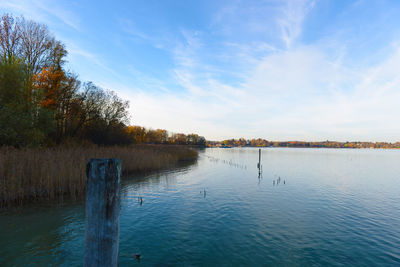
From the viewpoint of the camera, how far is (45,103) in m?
21.4

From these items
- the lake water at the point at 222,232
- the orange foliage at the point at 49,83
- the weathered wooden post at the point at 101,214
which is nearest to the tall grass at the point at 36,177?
the lake water at the point at 222,232

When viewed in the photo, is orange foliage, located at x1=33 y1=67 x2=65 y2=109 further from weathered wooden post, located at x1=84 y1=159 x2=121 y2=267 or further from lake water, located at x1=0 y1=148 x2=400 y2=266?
weathered wooden post, located at x1=84 y1=159 x2=121 y2=267

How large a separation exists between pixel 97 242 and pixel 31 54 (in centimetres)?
2898

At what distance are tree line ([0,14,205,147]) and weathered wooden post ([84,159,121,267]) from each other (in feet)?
50.6

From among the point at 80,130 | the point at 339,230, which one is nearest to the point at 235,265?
the point at 339,230

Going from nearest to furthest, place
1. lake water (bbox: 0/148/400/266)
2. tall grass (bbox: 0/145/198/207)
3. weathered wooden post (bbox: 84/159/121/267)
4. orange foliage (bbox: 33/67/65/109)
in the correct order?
weathered wooden post (bbox: 84/159/121/267)
lake water (bbox: 0/148/400/266)
tall grass (bbox: 0/145/198/207)
orange foliage (bbox: 33/67/65/109)

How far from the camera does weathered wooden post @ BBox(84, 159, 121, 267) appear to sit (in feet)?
7.11

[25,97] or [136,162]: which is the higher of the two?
[25,97]

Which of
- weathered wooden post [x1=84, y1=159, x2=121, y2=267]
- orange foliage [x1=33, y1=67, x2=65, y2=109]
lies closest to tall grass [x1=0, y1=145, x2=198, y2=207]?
weathered wooden post [x1=84, y1=159, x2=121, y2=267]

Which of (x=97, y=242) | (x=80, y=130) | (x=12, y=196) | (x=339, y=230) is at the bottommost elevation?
(x=339, y=230)

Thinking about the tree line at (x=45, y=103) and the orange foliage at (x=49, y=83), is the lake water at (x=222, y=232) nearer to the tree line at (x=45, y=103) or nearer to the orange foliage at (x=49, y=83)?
the tree line at (x=45, y=103)

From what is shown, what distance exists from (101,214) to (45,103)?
83.2 ft

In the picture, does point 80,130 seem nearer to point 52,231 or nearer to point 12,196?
point 12,196

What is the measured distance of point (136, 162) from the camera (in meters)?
22.4
